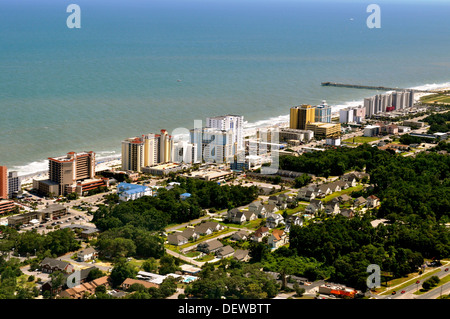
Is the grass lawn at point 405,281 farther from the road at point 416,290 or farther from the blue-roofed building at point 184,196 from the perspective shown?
the blue-roofed building at point 184,196

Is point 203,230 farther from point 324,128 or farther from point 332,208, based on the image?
point 324,128

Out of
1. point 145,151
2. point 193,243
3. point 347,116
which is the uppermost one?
point 347,116

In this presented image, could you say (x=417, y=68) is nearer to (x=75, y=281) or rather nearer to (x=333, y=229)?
(x=333, y=229)

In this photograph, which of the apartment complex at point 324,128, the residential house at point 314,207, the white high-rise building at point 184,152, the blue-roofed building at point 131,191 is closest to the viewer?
the residential house at point 314,207

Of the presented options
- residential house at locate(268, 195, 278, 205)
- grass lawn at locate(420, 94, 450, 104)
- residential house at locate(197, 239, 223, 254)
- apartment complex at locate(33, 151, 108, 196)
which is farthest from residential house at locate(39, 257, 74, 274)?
grass lawn at locate(420, 94, 450, 104)

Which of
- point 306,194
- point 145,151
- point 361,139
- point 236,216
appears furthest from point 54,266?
point 361,139

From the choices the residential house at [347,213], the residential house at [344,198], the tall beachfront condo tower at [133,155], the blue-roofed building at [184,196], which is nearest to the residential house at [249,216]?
the blue-roofed building at [184,196]
